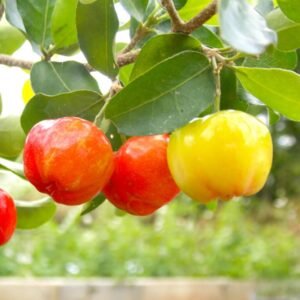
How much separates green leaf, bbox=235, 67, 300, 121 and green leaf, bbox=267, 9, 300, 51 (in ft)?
0.14

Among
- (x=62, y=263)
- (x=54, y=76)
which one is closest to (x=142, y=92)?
(x=54, y=76)

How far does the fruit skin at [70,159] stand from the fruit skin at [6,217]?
102 millimetres

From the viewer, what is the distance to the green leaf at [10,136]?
89 cm

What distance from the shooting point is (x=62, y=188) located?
68cm

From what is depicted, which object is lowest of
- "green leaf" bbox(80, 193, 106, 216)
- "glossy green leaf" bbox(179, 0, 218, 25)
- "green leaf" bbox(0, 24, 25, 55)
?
"green leaf" bbox(80, 193, 106, 216)

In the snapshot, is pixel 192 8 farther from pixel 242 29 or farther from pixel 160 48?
pixel 242 29

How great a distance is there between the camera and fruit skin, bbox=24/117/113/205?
2.19 feet

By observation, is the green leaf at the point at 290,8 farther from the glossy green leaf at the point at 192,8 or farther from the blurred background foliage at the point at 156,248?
the blurred background foliage at the point at 156,248

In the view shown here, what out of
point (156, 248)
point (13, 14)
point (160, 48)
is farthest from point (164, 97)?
point (156, 248)

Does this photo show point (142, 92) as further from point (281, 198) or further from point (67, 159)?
point (281, 198)

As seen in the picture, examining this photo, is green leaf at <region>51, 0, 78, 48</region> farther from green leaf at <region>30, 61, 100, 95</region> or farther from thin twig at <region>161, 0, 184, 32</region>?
thin twig at <region>161, 0, 184, 32</region>

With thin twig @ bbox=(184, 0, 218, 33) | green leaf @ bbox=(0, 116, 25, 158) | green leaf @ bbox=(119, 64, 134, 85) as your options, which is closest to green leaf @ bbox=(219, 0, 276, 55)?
thin twig @ bbox=(184, 0, 218, 33)

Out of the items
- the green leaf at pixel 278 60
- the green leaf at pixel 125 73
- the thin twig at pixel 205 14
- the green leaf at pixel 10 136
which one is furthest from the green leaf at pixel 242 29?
the green leaf at pixel 10 136

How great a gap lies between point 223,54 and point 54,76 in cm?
18
